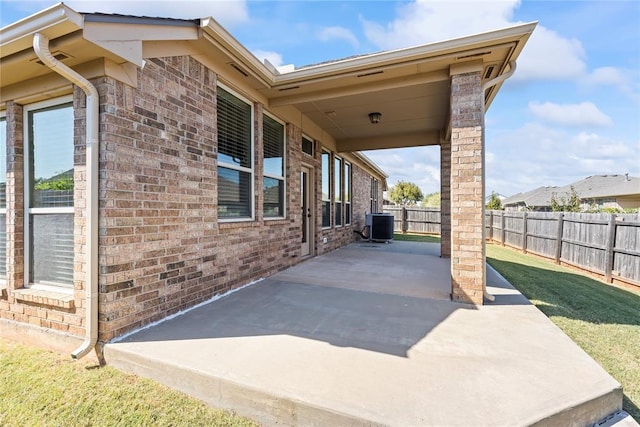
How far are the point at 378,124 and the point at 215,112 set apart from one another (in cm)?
439

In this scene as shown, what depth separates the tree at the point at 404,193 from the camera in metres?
39.9

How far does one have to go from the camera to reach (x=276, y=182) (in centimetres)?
588

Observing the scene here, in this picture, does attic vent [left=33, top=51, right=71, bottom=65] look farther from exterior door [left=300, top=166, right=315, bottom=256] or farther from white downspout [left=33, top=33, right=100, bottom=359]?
exterior door [left=300, top=166, right=315, bottom=256]

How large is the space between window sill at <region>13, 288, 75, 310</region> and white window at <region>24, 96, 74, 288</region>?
0.11 metres

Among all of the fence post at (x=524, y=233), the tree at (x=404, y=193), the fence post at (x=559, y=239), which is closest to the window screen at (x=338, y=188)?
the fence post at (x=559, y=239)

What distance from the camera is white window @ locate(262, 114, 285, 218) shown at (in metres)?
5.50

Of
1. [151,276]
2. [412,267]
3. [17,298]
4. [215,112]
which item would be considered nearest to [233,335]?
[151,276]

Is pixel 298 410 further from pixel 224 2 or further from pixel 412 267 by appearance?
pixel 224 2

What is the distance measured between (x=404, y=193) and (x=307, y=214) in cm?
3461

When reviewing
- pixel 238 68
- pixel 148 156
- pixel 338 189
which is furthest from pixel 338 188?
pixel 148 156

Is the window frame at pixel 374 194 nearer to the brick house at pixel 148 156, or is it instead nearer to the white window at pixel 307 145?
the white window at pixel 307 145

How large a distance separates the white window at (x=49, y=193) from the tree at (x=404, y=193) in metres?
38.6

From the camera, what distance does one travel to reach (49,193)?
125 inches

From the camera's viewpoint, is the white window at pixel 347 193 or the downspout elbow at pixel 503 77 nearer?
the downspout elbow at pixel 503 77
